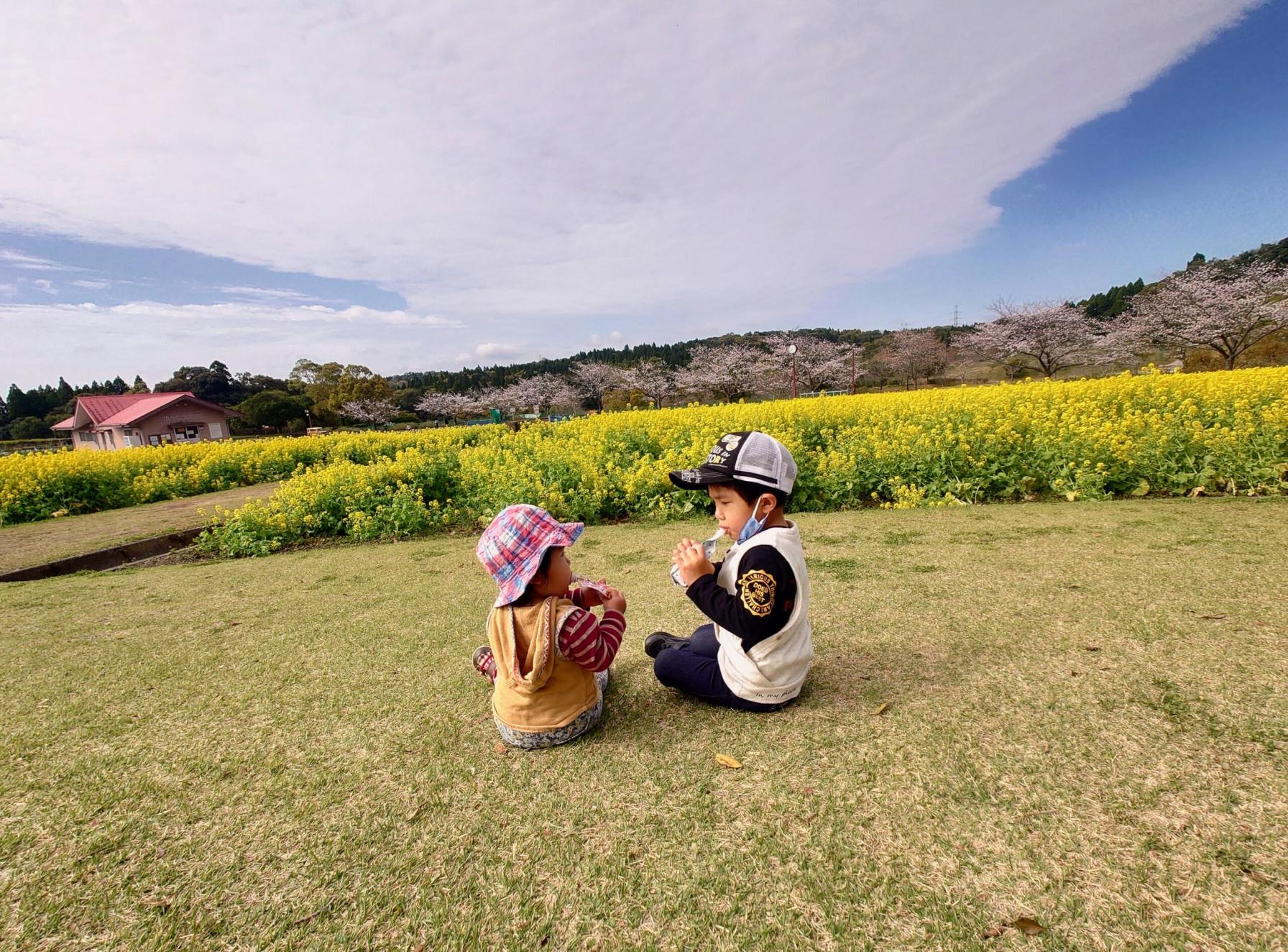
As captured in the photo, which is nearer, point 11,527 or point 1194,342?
point 11,527

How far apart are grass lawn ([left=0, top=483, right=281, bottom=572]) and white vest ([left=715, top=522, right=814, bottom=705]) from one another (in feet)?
22.8

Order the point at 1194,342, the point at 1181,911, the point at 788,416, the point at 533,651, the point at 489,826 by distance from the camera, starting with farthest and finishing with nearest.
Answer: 1. the point at 1194,342
2. the point at 788,416
3. the point at 533,651
4. the point at 489,826
5. the point at 1181,911

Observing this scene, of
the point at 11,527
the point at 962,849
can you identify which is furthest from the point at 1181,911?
the point at 11,527

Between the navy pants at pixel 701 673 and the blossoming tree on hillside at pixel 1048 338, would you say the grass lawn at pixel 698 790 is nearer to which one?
the navy pants at pixel 701 673

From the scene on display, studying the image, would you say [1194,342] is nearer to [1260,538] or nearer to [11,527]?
[1260,538]

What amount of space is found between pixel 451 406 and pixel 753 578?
186 ft

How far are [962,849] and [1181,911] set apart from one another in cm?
43

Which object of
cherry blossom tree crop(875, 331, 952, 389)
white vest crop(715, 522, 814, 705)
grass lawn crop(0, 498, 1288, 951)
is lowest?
grass lawn crop(0, 498, 1288, 951)

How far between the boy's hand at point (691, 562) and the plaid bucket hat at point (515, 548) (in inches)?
15.8

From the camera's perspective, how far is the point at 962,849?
1.49 m

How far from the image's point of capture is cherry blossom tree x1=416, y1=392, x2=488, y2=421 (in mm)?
54469

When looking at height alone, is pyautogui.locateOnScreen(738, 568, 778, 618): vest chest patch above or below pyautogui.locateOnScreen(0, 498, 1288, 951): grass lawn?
above

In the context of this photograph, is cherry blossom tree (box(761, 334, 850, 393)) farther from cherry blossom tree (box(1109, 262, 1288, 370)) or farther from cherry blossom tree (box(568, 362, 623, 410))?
cherry blossom tree (box(1109, 262, 1288, 370))

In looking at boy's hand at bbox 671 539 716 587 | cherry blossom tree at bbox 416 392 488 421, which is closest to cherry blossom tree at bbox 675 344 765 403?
cherry blossom tree at bbox 416 392 488 421
